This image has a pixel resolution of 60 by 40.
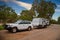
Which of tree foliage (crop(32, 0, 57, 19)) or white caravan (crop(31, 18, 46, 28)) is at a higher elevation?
tree foliage (crop(32, 0, 57, 19))

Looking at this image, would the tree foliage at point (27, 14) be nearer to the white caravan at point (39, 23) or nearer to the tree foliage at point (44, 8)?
the tree foliage at point (44, 8)

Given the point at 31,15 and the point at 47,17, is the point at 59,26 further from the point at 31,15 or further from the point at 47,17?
the point at 31,15

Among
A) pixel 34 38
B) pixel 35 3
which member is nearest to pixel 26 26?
pixel 34 38

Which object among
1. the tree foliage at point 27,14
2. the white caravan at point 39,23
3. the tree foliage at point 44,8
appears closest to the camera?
the tree foliage at point 27,14

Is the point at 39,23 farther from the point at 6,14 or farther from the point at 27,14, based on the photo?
the point at 6,14

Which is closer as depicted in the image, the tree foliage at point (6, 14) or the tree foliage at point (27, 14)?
the tree foliage at point (6, 14)

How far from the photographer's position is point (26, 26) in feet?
17.9

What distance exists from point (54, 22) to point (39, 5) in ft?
1.30

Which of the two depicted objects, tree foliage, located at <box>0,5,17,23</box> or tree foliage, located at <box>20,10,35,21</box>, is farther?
tree foliage, located at <box>20,10,35,21</box>

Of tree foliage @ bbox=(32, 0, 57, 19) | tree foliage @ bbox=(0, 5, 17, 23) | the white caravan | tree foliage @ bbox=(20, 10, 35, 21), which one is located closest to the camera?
tree foliage @ bbox=(0, 5, 17, 23)

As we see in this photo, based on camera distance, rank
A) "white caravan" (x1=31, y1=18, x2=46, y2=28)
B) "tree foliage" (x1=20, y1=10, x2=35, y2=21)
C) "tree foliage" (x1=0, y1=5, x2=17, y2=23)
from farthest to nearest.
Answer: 1. "white caravan" (x1=31, y1=18, x2=46, y2=28)
2. "tree foliage" (x1=20, y1=10, x2=35, y2=21)
3. "tree foliage" (x1=0, y1=5, x2=17, y2=23)

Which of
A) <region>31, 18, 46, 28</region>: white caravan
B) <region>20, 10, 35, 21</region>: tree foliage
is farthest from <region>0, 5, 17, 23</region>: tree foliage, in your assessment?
<region>31, 18, 46, 28</region>: white caravan

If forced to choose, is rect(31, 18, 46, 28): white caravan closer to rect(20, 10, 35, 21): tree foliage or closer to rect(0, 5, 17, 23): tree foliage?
rect(20, 10, 35, 21): tree foliage

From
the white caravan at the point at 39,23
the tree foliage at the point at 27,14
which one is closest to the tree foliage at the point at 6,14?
the tree foliage at the point at 27,14
